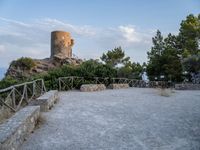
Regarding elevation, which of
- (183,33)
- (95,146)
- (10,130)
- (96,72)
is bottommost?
(95,146)

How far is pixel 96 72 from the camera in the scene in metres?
19.6

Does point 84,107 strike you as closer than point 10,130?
No

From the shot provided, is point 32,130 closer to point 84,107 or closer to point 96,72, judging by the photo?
point 84,107

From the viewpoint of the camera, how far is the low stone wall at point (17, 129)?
405 cm

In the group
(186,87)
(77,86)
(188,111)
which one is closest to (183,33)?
(186,87)

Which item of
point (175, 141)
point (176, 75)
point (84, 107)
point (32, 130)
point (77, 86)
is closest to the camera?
point (175, 141)

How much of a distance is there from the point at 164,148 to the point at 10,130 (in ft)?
8.69

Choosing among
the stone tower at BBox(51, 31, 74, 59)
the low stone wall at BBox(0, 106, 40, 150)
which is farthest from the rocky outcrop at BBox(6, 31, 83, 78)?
the low stone wall at BBox(0, 106, 40, 150)

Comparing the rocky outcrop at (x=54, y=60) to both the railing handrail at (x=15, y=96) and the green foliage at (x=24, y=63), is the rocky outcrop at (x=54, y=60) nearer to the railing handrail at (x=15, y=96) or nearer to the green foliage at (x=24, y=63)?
A: the green foliage at (x=24, y=63)

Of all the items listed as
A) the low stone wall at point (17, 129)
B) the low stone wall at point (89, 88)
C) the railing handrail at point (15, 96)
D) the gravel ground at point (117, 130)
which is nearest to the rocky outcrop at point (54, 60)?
the low stone wall at point (89, 88)

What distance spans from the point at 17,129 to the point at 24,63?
2833 centimetres

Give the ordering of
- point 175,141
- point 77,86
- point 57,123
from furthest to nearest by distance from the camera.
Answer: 1. point 77,86
2. point 57,123
3. point 175,141

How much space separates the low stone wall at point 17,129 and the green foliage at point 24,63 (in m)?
26.4

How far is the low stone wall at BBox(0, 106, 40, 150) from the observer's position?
4047mm
